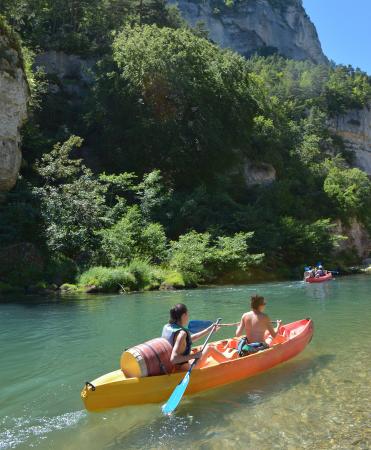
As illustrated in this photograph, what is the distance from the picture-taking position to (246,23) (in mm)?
85938

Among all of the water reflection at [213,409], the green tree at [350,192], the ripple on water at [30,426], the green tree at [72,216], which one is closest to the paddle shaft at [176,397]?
the water reflection at [213,409]

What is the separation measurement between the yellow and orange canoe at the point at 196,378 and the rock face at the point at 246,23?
81034 mm

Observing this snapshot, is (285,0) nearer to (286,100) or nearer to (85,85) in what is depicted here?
(286,100)

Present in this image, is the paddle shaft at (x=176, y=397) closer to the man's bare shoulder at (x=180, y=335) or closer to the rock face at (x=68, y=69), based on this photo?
the man's bare shoulder at (x=180, y=335)

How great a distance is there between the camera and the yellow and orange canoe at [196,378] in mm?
5820

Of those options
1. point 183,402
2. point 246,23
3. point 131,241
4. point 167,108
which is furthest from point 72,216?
point 246,23

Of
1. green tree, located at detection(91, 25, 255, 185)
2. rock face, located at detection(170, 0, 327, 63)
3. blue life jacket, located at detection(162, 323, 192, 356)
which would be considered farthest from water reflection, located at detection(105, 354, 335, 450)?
rock face, located at detection(170, 0, 327, 63)

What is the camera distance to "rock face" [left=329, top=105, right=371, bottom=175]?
58812 millimetres

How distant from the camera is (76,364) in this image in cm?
834

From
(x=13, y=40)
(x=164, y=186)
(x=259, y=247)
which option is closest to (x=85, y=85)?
(x=164, y=186)

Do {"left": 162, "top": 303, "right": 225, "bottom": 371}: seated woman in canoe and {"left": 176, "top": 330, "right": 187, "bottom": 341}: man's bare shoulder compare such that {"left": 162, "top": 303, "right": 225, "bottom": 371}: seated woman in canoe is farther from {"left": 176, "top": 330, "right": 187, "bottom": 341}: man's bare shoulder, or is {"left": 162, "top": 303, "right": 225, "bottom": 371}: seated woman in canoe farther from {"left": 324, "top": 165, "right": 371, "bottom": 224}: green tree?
{"left": 324, "top": 165, "right": 371, "bottom": 224}: green tree

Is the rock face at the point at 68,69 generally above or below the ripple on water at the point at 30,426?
above

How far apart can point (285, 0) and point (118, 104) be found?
250 ft

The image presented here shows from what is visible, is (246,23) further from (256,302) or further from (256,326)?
(256,326)
